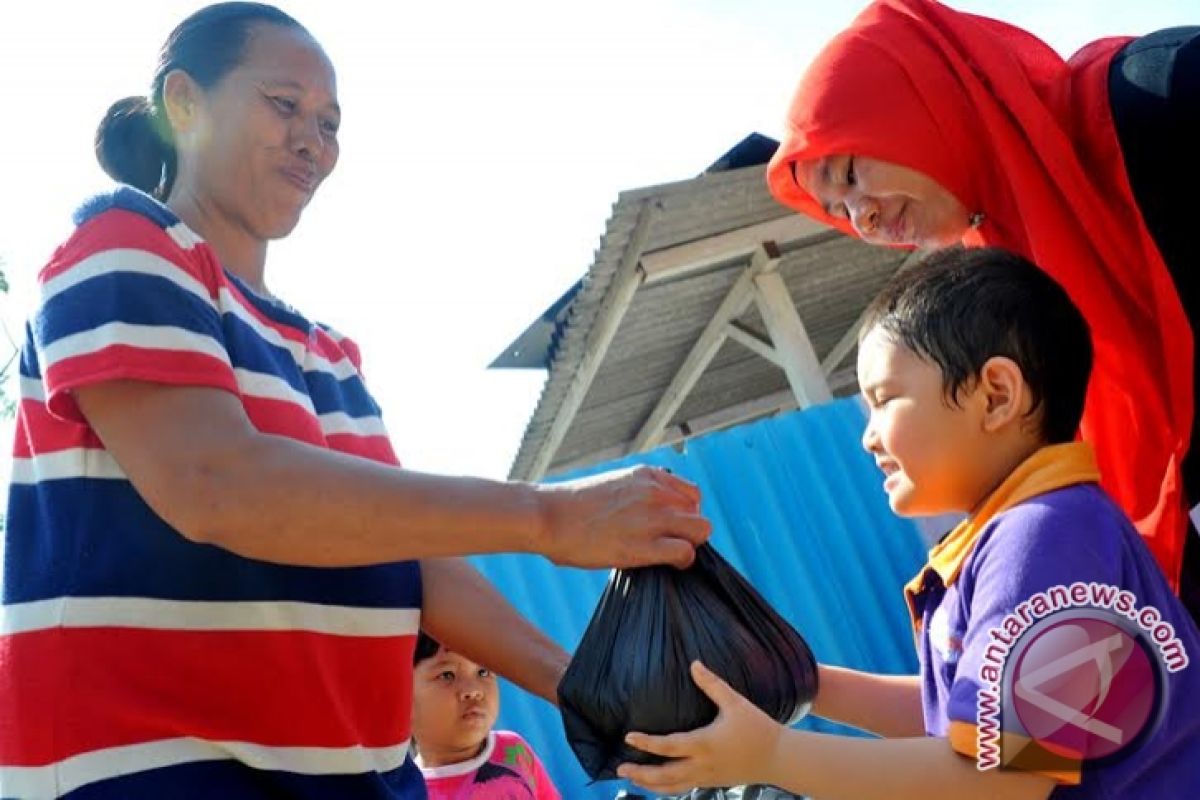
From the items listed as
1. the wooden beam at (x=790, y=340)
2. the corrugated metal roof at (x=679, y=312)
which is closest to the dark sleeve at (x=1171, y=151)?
the corrugated metal roof at (x=679, y=312)

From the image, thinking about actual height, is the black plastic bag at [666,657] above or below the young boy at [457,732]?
above

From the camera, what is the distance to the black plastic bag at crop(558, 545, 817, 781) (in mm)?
1339

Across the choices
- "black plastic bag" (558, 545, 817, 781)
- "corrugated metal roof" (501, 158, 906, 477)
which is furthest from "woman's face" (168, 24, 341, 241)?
"corrugated metal roof" (501, 158, 906, 477)

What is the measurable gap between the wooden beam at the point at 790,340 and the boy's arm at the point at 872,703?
18.0ft

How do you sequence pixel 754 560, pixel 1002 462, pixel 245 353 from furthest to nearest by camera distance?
pixel 754 560 < pixel 1002 462 < pixel 245 353

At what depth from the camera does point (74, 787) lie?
113 cm

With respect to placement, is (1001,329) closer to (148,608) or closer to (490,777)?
(148,608)

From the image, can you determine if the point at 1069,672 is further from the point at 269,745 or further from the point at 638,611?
the point at 269,745

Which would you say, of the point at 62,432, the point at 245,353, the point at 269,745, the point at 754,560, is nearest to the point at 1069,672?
the point at 269,745

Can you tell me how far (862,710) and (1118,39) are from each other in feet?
4.31

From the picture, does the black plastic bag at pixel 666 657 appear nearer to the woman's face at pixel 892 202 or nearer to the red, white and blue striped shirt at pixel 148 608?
the red, white and blue striped shirt at pixel 148 608

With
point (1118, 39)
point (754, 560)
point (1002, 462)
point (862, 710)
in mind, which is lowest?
point (754, 560)

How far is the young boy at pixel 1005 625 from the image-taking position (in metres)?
1.38

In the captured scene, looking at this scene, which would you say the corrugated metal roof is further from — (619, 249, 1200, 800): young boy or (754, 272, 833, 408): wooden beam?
(619, 249, 1200, 800): young boy
